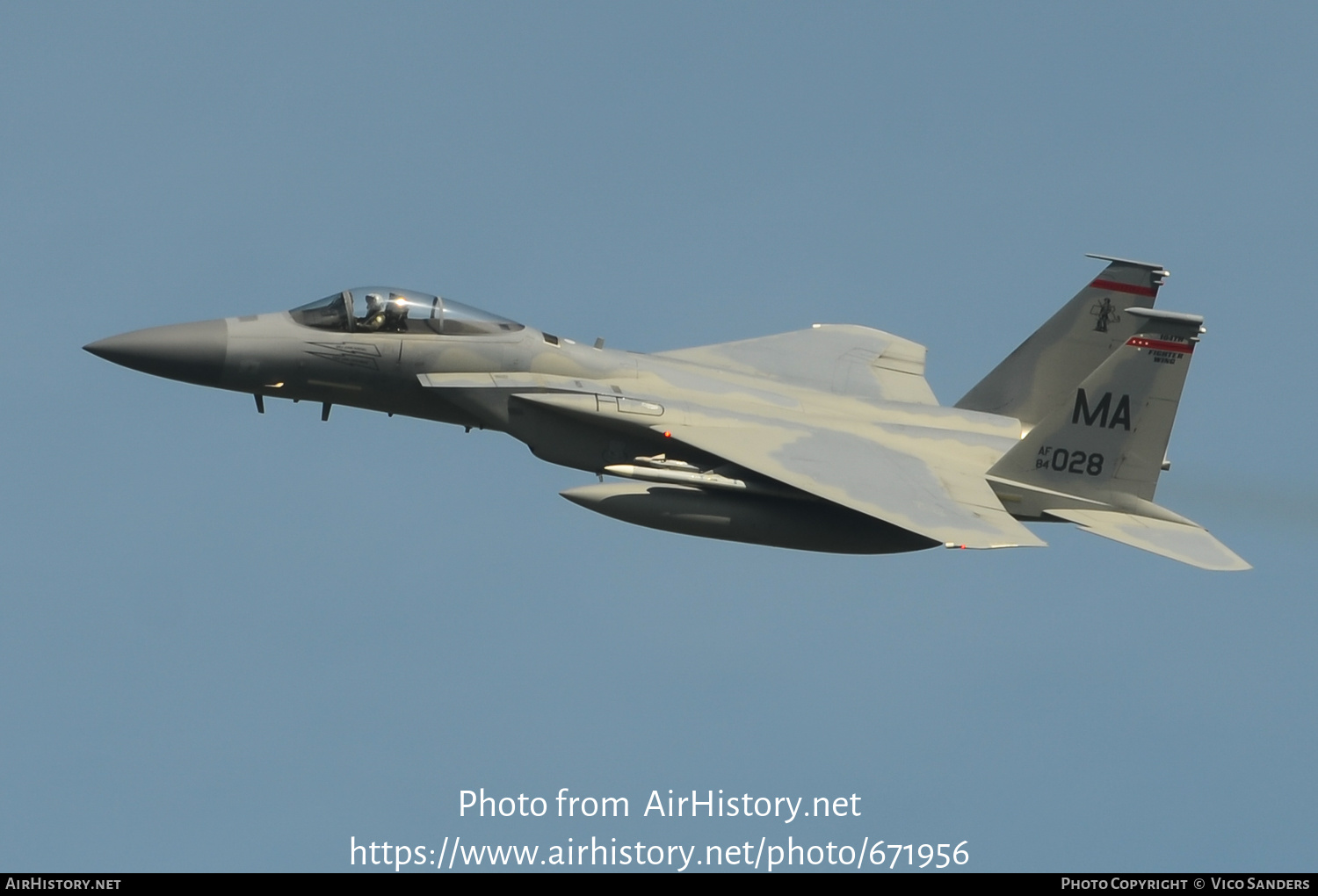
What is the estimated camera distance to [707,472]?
20.8 m

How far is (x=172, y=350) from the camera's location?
20625 mm

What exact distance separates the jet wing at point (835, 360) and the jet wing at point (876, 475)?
1.94 metres

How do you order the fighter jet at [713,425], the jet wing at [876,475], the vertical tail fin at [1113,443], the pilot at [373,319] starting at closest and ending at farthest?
the jet wing at [876,475] → the fighter jet at [713,425] → the pilot at [373,319] → the vertical tail fin at [1113,443]

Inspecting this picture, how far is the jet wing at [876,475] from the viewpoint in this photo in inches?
786

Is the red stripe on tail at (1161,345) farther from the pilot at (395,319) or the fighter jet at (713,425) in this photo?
the pilot at (395,319)

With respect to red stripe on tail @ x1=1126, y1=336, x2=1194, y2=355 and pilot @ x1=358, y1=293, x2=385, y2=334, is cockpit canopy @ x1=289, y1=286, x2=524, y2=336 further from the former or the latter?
red stripe on tail @ x1=1126, y1=336, x2=1194, y2=355

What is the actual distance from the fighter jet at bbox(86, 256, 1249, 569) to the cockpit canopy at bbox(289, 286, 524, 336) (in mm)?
20

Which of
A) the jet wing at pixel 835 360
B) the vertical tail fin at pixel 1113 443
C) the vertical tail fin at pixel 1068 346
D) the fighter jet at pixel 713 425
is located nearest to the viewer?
the fighter jet at pixel 713 425

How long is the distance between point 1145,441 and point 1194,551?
1.48 meters

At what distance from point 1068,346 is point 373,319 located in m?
9.14

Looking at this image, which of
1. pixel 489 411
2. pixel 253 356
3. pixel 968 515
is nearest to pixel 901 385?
pixel 968 515

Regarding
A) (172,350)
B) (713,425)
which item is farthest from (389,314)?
(713,425)

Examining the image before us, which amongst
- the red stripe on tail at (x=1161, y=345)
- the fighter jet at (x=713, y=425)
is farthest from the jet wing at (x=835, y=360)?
the red stripe on tail at (x=1161, y=345)

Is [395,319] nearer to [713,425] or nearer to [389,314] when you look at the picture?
[389,314]
